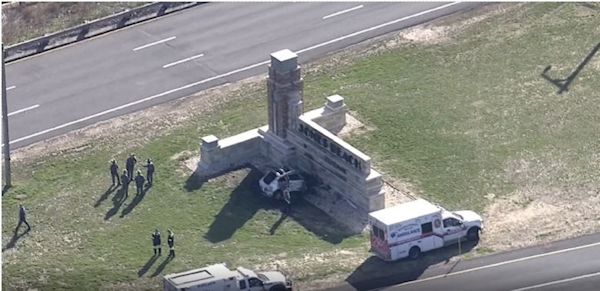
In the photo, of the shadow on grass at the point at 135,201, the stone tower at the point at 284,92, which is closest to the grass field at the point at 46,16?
the shadow on grass at the point at 135,201

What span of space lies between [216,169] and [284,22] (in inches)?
769

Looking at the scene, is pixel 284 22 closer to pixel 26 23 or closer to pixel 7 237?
pixel 26 23

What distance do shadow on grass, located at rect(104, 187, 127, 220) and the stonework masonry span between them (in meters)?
4.48

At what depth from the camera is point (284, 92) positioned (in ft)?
326

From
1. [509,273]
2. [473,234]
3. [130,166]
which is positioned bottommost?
[509,273]

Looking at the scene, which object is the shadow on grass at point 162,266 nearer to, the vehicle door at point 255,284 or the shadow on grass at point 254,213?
the shadow on grass at point 254,213

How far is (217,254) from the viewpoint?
92.3m

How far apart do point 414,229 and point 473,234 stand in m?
3.30

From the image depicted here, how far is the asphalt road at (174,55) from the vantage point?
360 ft

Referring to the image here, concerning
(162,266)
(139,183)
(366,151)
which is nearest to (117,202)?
(139,183)

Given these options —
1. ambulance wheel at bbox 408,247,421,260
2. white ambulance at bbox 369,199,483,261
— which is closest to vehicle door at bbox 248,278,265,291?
white ambulance at bbox 369,199,483,261

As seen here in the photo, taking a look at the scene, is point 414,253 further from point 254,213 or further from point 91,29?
point 91,29

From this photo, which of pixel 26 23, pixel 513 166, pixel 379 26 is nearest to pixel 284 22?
pixel 379 26

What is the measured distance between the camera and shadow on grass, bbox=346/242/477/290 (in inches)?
3494
